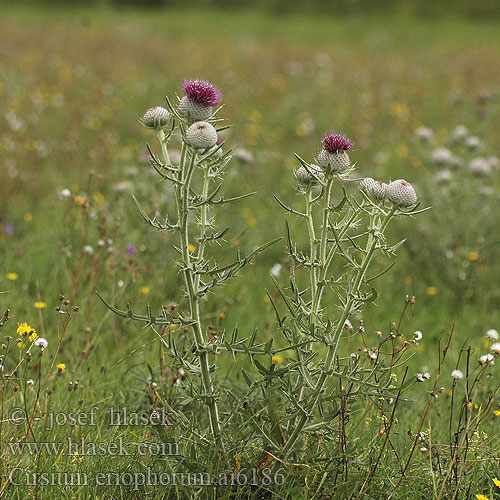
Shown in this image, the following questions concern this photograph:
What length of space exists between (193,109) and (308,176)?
39 cm

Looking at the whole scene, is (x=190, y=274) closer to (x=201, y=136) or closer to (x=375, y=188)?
(x=201, y=136)

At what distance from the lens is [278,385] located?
1.96 meters

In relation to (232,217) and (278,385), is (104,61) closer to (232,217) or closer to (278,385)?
(232,217)

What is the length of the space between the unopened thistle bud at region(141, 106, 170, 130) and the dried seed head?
47 millimetres

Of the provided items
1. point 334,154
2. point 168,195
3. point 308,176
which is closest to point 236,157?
point 168,195

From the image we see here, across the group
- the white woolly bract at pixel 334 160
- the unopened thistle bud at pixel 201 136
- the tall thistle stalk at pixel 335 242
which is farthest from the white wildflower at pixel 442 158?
the unopened thistle bud at pixel 201 136

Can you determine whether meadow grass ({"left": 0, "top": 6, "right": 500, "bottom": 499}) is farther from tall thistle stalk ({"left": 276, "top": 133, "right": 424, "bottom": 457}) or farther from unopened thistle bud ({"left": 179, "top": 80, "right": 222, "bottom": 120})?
unopened thistle bud ({"left": 179, "top": 80, "right": 222, "bottom": 120})

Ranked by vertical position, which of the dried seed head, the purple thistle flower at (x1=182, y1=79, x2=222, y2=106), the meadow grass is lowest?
the meadow grass

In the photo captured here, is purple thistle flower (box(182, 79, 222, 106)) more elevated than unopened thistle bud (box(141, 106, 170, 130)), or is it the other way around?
purple thistle flower (box(182, 79, 222, 106))

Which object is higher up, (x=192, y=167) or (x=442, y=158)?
(x=192, y=167)

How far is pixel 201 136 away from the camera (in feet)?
5.41

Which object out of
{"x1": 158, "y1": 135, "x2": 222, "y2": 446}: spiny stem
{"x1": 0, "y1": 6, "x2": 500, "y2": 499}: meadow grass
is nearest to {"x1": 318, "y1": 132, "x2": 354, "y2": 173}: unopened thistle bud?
{"x1": 158, "y1": 135, "x2": 222, "y2": 446}: spiny stem

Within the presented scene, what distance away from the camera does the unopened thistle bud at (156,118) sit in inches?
69.4

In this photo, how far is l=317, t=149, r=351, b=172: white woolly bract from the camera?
5.85 feet
